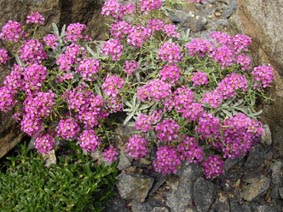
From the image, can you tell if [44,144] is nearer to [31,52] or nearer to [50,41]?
[31,52]

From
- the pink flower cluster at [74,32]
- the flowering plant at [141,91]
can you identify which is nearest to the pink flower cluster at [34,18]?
the flowering plant at [141,91]

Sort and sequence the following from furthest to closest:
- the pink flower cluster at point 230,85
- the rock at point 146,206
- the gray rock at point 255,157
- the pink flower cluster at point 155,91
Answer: the gray rock at point 255,157 → the rock at point 146,206 → the pink flower cluster at point 230,85 → the pink flower cluster at point 155,91

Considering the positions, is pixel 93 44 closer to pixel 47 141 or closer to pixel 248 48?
pixel 47 141

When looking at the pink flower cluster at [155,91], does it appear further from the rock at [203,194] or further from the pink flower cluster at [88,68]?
the rock at [203,194]

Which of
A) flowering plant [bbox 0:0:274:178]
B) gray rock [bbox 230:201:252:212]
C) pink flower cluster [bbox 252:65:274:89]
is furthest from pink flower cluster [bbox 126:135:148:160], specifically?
pink flower cluster [bbox 252:65:274:89]

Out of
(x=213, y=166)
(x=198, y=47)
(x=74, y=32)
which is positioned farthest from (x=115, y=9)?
(x=213, y=166)

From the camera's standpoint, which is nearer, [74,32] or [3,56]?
[3,56]
